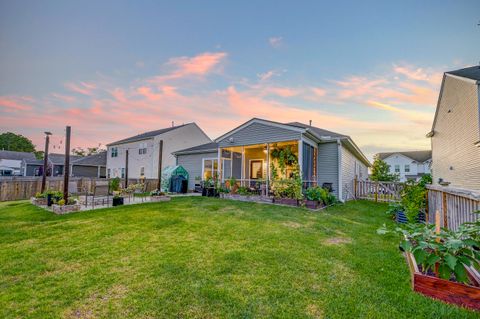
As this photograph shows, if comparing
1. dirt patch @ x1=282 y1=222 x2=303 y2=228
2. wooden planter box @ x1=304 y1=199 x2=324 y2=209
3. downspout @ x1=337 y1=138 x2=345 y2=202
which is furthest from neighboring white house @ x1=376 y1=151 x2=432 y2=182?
dirt patch @ x1=282 y1=222 x2=303 y2=228

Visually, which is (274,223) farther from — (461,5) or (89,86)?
(89,86)

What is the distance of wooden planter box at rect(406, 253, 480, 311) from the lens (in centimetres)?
219

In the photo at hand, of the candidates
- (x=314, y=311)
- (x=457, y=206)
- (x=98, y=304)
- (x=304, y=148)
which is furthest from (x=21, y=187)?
(x=457, y=206)

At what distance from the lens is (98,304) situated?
7.72 ft

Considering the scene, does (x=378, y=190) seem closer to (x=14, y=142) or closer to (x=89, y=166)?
(x=89, y=166)

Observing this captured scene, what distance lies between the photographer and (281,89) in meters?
12.6

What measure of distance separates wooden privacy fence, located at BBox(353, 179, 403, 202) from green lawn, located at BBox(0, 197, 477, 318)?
8384mm

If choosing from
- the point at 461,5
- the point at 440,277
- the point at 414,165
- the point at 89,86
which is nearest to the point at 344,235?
the point at 440,277

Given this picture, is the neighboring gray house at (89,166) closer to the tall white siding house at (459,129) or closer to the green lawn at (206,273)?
the green lawn at (206,273)

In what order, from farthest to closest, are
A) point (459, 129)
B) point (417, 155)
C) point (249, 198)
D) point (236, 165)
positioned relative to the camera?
point (417, 155), point (236, 165), point (249, 198), point (459, 129)

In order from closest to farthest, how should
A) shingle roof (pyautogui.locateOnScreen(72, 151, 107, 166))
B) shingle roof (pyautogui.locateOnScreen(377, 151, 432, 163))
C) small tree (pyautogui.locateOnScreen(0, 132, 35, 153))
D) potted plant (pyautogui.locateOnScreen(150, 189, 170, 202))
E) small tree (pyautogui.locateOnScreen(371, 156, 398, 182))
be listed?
potted plant (pyautogui.locateOnScreen(150, 189, 170, 202)) < small tree (pyautogui.locateOnScreen(371, 156, 398, 182)) < shingle roof (pyautogui.locateOnScreen(72, 151, 107, 166)) < shingle roof (pyautogui.locateOnScreen(377, 151, 432, 163)) < small tree (pyautogui.locateOnScreen(0, 132, 35, 153))

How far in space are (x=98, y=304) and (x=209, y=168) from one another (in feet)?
46.2

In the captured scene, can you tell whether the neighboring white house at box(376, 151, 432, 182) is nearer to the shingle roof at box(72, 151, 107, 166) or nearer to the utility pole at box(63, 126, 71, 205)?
the utility pole at box(63, 126, 71, 205)

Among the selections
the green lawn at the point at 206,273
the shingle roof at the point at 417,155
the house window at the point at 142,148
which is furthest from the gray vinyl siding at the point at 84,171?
the shingle roof at the point at 417,155
